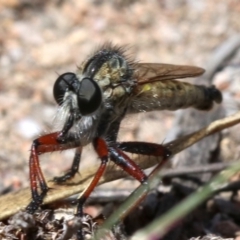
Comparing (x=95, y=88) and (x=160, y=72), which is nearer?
(x=95, y=88)

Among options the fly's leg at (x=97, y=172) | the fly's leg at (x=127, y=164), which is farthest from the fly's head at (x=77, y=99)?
the fly's leg at (x=127, y=164)

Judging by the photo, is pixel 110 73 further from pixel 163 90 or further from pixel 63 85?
pixel 163 90

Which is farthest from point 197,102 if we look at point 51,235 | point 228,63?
point 51,235

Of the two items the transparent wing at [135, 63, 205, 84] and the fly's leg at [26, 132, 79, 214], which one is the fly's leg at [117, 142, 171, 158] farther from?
the transparent wing at [135, 63, 205, 84]

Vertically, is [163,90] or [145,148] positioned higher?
[163,90]

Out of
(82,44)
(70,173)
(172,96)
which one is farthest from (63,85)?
(82,44)

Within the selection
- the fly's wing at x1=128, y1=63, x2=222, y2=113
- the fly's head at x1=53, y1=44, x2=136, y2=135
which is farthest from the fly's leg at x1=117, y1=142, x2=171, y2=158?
the fly's wing at x1=128, y1=63, x2=222, y2=113
